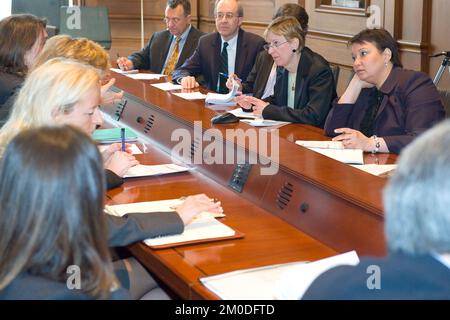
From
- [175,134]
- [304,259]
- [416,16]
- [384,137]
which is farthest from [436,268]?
[416,16]

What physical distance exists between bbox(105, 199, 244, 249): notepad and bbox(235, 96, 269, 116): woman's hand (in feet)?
4.90

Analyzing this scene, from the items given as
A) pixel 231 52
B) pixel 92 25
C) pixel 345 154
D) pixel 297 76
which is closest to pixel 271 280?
pixel 345 154

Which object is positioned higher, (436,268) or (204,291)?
(436,268)

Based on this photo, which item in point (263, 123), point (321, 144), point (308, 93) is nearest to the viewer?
point (321, 144)

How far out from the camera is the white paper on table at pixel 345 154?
3.05 meters

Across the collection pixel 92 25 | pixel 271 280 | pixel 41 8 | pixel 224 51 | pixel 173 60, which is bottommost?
pixel 271 280

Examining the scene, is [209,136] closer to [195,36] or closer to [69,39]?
[69,39]

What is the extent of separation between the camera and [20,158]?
1517mm

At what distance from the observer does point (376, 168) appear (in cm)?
294

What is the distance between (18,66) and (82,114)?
1.54 metres

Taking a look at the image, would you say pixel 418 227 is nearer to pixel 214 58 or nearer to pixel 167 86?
pixel 167 86

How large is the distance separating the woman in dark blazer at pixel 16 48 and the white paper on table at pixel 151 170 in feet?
3.16

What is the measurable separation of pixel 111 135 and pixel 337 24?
11.8ft
